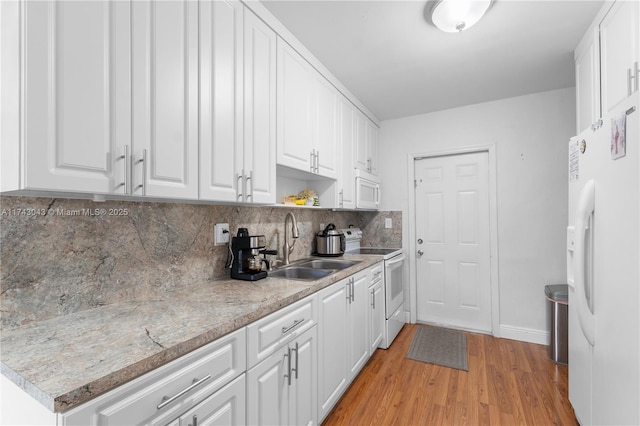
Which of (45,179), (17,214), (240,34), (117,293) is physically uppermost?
(240,34)

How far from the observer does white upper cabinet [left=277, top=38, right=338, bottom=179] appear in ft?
6.35

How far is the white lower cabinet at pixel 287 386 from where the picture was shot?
1.23m

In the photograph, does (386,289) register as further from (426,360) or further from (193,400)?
(193,400)

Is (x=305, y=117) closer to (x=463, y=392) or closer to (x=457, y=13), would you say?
(x=457, y=13)

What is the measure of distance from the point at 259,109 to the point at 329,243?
4.85 ft

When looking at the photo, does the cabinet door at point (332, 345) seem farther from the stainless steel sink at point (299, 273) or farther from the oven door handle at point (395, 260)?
the oven door handle at point (395, 260)

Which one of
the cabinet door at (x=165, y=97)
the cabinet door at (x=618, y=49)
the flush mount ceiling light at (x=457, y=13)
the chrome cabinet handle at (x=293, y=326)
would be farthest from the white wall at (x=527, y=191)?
the cabinet door at (x=165, y=97)

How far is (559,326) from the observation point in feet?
8.41

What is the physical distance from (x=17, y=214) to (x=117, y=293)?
0.47 meters

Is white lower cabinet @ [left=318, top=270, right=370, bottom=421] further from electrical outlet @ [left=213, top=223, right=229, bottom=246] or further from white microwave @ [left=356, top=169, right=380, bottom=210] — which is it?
white microwave @ [left=356, top=169, right=380, bottom=210]

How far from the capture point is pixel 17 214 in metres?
1.04

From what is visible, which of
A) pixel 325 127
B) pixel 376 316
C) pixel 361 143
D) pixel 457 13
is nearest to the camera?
pixel 457 13

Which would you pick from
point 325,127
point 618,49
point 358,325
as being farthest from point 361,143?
point 618,49

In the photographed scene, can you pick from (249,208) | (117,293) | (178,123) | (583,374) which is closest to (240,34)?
(178,123)
